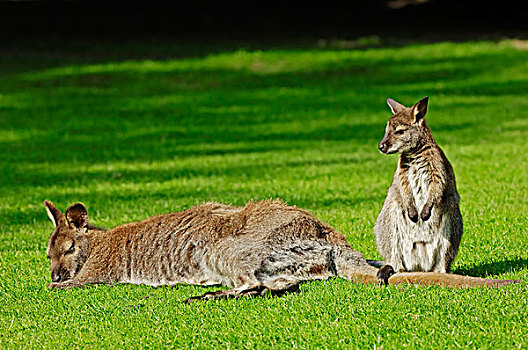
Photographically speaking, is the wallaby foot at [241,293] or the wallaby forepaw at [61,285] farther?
the wallaby forepaw at [61,285]

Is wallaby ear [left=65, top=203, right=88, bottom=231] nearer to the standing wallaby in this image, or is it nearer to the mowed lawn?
the mowed lawn

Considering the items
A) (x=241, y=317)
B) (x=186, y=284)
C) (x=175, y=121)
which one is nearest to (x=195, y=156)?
(x=175, y=121)

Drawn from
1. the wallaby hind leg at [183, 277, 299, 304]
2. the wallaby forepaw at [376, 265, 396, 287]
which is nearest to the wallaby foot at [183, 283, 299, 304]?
the wallaby hind leg at [183, 277, 299, 304]

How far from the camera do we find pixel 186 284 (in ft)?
21.0

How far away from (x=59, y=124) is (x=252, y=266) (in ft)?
48.9

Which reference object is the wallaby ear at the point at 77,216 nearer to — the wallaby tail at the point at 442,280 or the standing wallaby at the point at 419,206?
the standing wallaby at the point at 419,206

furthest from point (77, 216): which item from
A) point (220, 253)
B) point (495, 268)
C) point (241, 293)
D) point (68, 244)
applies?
point (495, 268)

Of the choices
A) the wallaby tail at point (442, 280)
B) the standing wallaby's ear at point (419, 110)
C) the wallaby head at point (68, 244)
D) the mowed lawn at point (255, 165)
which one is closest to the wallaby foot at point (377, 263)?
the wallaby tail at point (442, 280)

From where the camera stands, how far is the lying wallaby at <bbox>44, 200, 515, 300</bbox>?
5.98 meters

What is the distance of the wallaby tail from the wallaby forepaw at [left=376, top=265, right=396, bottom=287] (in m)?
0.04

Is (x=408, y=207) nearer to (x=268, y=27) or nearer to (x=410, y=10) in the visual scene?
(x=268, y=27)

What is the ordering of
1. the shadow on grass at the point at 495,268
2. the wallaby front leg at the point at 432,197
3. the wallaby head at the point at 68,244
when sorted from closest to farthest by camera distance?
the wallaby front leg at the point at 432,197, the shadow on grass at the point at 495,268, the wallaby head at the point at 68,244

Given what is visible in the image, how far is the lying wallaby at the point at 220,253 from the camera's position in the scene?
598 cm

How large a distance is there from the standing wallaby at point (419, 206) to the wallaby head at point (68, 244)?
2.51 meters
